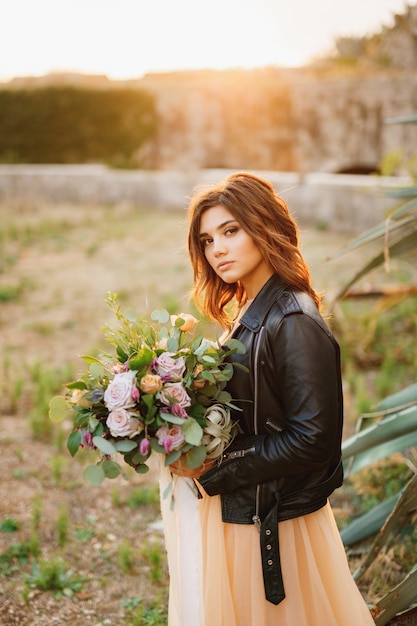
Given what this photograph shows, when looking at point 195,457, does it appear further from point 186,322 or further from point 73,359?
point 73,359

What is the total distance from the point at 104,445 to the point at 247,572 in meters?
0.59

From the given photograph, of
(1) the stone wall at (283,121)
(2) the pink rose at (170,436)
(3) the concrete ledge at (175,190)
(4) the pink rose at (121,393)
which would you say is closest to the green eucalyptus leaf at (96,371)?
(4) the pink rose at (121,393)

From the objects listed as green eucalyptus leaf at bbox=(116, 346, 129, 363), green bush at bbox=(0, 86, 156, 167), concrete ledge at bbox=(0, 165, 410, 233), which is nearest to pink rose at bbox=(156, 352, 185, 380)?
green eucalyptus leaf at bbox=(116, 346, 129, 363)

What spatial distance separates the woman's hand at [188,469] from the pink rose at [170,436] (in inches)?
5.5

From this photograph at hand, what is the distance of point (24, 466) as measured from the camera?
4555 mm

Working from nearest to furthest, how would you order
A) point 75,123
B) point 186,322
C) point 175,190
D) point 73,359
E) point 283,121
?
point 186,322, point 73,359, point 175,190, point 283,121, point 75,123

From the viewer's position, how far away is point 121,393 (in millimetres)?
1758

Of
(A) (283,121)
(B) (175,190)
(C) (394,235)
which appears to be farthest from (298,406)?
(A) (283,121)

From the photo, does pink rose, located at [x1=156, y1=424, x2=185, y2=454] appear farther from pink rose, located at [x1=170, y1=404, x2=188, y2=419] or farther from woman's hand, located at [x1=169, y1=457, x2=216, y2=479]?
woman's hand, located at [x1=169, y1=457, x2=216, y2=479]

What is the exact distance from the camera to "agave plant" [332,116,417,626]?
2311 millimetres

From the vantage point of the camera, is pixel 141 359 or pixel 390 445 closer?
pixel 141 359

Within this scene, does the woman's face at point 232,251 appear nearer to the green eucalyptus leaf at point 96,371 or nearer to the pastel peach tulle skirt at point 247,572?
the green eucalyptus leaf at point 96,371

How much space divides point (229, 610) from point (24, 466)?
2.88m

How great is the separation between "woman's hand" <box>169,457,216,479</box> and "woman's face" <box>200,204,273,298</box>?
A: 1.74 feet
